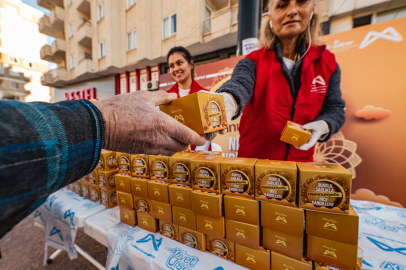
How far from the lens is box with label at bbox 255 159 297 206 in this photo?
73cm

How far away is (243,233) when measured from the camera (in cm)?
83

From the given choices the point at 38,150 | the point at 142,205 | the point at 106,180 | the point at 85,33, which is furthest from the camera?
the point at 85,33

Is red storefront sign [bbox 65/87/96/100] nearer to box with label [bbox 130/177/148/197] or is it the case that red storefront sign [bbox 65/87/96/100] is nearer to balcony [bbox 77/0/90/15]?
balcony [bbox 77/0/90/15]

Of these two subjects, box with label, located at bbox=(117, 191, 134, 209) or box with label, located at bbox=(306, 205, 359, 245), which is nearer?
box with label, located at bbox=(306, 205, 359, 245)

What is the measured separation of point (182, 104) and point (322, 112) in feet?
3.80

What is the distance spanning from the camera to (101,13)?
7246mm

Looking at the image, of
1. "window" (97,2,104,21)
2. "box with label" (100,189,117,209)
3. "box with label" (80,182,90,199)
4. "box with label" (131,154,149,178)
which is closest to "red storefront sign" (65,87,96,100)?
"window" (97,2,104,21)

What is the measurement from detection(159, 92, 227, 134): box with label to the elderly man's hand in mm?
66

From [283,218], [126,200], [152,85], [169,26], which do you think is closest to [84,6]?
[169,26]

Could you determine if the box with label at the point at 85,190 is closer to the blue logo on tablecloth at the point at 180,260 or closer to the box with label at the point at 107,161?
the box with label at the point at 107,161

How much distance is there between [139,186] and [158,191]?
192mm

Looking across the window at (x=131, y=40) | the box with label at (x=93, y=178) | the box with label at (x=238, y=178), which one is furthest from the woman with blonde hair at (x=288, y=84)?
the window at (x=131, y=40)

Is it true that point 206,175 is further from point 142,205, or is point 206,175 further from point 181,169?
point 142,205

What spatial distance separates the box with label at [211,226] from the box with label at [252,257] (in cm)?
11
